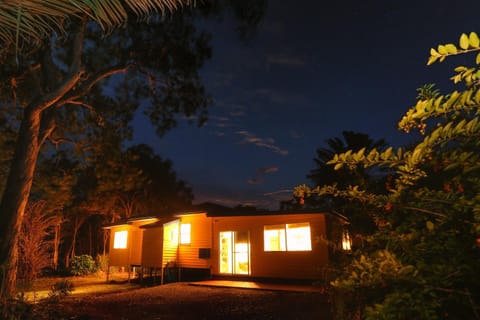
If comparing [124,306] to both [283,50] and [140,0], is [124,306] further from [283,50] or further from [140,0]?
[283,50]

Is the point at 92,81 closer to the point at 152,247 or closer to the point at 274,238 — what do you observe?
the point at 152,247

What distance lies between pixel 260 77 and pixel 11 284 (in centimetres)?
1901

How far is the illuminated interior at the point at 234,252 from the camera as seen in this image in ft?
44.0

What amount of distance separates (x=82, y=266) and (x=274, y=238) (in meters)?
11.7

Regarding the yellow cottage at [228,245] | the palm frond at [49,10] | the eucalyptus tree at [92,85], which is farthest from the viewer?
the yellow cottage at [228,245]

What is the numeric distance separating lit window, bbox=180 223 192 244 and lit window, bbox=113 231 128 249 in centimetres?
362

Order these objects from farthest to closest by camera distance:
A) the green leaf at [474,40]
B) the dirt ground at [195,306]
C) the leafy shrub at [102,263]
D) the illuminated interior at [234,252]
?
the leafy shrub at [102,263] → the illuminated interior at [234,252] → the dirt ground at [195,306] → the green leaf at [474,40]

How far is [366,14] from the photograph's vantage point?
10344 mm

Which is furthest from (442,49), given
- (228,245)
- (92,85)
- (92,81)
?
(228,245)

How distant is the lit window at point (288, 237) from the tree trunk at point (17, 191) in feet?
30.0

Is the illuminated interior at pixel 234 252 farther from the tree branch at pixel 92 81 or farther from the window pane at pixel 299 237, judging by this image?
the tree branch at pixel 92 81

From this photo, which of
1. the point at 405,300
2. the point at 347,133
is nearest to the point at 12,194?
the point at 405,300

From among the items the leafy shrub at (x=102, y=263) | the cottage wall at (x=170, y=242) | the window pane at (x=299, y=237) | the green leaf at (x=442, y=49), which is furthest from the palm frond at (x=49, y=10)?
the leafy shrub at (x=102, y=263)

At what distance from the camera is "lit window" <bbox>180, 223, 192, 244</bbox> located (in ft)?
49.3
